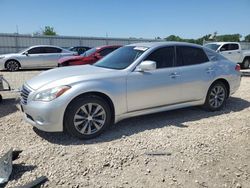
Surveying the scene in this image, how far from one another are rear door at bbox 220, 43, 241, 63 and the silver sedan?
9.93m

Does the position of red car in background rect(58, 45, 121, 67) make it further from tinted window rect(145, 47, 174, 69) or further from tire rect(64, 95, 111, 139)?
tire rect(64, 95, 111, 139)

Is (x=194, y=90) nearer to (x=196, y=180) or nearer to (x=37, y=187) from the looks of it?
(x=196, y=180)

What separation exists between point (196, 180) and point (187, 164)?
1.16ft

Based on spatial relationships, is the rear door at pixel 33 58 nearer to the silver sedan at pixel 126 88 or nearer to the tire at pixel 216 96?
the silver sedan at pixel 126 88

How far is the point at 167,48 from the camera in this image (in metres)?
5.39

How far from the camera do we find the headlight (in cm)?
409

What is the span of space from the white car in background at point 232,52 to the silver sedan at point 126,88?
385 inches

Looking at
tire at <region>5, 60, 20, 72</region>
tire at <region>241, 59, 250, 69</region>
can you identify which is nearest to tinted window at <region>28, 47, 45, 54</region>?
tire at <region>5, 60, 20, 72</region>

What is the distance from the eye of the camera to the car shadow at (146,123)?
4398 millimetres

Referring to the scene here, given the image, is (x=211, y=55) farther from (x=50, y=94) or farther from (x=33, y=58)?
(x=33, y=58)

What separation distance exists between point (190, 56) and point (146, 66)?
142 cm

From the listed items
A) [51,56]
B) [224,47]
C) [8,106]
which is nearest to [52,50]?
[51,56]

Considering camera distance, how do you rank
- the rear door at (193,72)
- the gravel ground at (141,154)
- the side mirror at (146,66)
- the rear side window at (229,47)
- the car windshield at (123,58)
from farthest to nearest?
the rear side window at (229,47) < the rear door at (193,72) < the car windshield at (123,58) < the side mirror at (146,66) < the gravel ground at (141,154)

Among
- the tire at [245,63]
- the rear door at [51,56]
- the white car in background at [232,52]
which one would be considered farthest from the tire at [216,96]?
the rear door at [51,56]
